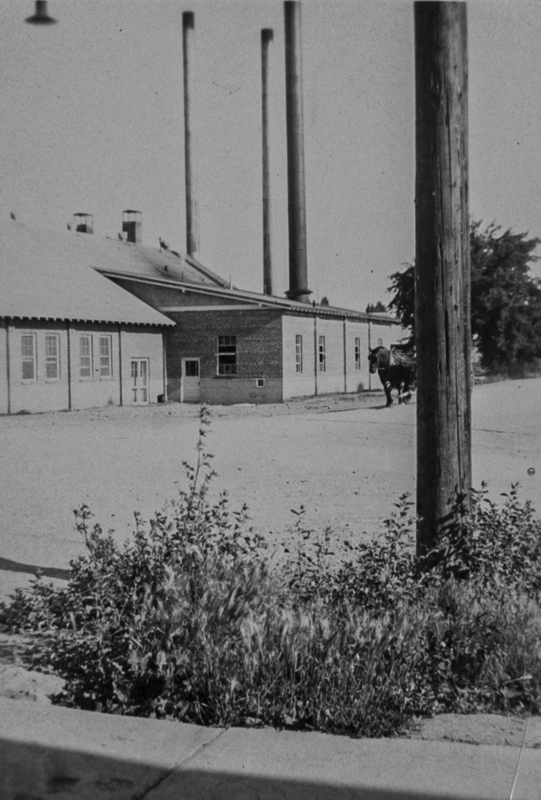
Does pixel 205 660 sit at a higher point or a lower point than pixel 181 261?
lower

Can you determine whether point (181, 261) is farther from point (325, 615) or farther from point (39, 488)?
point (325, 615)

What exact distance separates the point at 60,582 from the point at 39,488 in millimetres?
2054

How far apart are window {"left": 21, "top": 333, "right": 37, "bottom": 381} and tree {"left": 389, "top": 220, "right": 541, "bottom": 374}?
693 inches

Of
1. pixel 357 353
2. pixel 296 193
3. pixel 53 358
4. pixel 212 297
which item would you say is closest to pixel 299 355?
pixel 212 297

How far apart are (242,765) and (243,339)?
2731 centimetres

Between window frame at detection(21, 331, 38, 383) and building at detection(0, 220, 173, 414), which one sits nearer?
building at detection(0, 220, 173, 414)

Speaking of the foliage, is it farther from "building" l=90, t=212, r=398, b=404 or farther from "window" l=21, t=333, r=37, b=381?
"building" l=90, t=212, r=398, b=404

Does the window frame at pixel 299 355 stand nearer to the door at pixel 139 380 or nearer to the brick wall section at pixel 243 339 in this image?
the brick wall section at pixel 243 339

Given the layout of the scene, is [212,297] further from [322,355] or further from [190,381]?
[322,355]

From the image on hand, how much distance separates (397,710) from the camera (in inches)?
160

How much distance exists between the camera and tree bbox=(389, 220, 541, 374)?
7.76 metres

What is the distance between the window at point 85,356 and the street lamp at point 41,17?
20.8m

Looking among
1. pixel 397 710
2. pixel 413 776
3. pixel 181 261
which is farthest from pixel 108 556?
pixel 181 261

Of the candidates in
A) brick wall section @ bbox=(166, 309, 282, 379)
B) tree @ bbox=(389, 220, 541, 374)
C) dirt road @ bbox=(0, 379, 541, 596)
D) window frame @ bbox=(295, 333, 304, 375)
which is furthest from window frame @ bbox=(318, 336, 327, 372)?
tree @ bbox=(389, 220, 541, 374)
